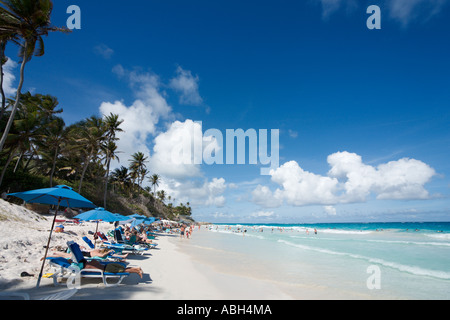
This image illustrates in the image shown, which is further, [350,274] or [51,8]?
[51,8]

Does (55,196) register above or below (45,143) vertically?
below

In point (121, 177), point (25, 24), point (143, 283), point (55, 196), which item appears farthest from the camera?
point (121, 177)

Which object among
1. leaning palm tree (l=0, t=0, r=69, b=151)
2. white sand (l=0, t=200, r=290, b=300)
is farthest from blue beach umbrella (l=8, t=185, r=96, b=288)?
leaning palm tree (l=0, t=0, r=69, b=151)

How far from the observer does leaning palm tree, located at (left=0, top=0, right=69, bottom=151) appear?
14.6 metres

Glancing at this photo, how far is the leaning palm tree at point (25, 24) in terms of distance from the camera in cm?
1464

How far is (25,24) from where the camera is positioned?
49.5ft

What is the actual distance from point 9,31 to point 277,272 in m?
22.7

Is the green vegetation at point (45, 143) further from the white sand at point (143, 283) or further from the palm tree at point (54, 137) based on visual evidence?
the white sand at point (143, 283)

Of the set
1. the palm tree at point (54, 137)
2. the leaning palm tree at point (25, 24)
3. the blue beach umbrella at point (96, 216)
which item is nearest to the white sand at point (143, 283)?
the blue beach umbrella at point (96, 216)

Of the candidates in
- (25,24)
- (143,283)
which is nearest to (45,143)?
(25,24)

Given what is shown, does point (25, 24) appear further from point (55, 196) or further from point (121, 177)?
point (121, 177)
